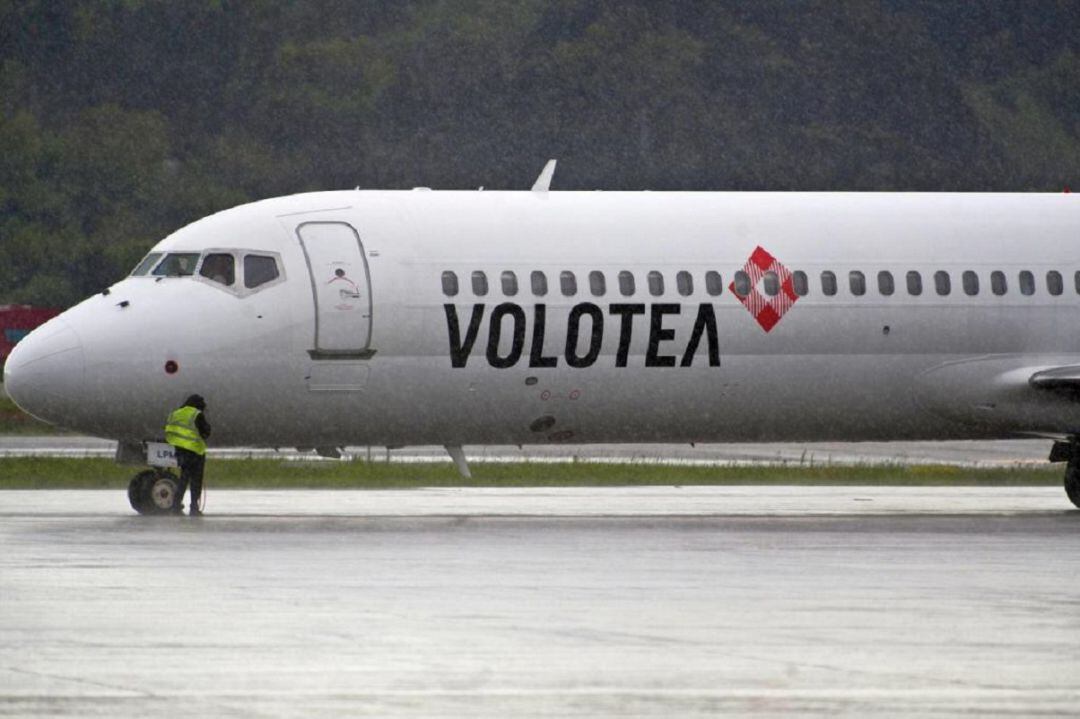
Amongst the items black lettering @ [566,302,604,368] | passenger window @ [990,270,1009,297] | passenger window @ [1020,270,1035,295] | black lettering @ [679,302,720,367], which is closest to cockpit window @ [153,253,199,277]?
black lettering @ [566,302,604,368]

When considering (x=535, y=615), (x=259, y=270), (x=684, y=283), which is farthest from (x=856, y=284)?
(x=535, y=615)

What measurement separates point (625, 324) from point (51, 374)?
6.70 m

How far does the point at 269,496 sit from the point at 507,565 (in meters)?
12.4

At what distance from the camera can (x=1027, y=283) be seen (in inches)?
1236

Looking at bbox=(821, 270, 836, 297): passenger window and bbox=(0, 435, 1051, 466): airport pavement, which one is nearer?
bbox=(821, 270, 836, 297): passenger window

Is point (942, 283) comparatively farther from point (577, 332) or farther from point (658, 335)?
point (577, 332)

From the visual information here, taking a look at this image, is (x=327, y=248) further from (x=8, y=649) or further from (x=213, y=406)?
(x=8, y=649)

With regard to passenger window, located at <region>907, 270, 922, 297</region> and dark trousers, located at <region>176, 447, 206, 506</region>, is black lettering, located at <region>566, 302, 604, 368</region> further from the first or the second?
dark trousers, located at <region>176, 447, 206, 506</region>

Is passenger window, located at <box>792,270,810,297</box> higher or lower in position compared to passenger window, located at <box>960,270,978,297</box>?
lower

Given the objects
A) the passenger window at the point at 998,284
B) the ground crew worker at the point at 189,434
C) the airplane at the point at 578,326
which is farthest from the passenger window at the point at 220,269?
the passenger window at the point at 998,284

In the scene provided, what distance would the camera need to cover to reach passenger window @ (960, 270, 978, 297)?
31000 mm

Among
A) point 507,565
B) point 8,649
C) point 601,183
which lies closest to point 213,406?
point 507,565

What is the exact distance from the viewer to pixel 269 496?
3350 cm

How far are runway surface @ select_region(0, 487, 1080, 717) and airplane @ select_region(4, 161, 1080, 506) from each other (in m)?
1.35
